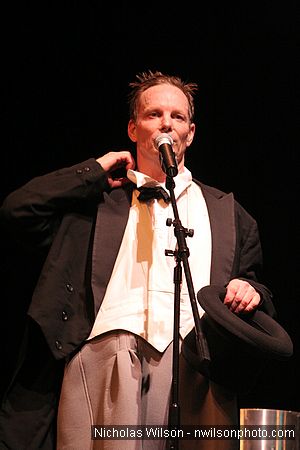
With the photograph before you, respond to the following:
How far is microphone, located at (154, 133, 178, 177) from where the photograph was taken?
2.16 metres

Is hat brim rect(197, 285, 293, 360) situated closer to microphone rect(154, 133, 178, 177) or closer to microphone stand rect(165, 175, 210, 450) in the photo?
microphone stand rect(165, 175, 210, 450)

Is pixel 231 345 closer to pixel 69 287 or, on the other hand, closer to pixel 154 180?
pixel 69 287

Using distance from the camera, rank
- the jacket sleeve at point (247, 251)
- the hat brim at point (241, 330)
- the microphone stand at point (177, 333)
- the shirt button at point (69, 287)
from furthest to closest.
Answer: the jacket sleeve at point (247, 251), the shirt button at point (69, 287), the hat brim at point (241, 330), the microphone stand at point (177, 333)

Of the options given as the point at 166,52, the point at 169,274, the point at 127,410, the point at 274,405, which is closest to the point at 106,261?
the point at 169,274

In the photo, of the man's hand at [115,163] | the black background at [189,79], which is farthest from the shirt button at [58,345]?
the black background at [189,79]

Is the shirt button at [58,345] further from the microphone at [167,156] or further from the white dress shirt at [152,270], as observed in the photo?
the microphone at [167,156]

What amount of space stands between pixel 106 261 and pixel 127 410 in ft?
1.62

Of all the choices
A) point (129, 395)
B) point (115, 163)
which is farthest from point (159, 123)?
point (129, 395)

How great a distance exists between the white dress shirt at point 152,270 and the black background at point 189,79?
0.97m

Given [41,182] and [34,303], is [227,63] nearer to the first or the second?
[41,182]

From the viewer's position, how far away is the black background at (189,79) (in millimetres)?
3484

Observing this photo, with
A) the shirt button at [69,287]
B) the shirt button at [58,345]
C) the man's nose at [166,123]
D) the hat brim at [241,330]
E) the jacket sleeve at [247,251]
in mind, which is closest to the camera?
the hat brim at [241,330]

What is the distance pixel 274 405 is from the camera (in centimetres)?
331

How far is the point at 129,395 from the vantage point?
2139mm
